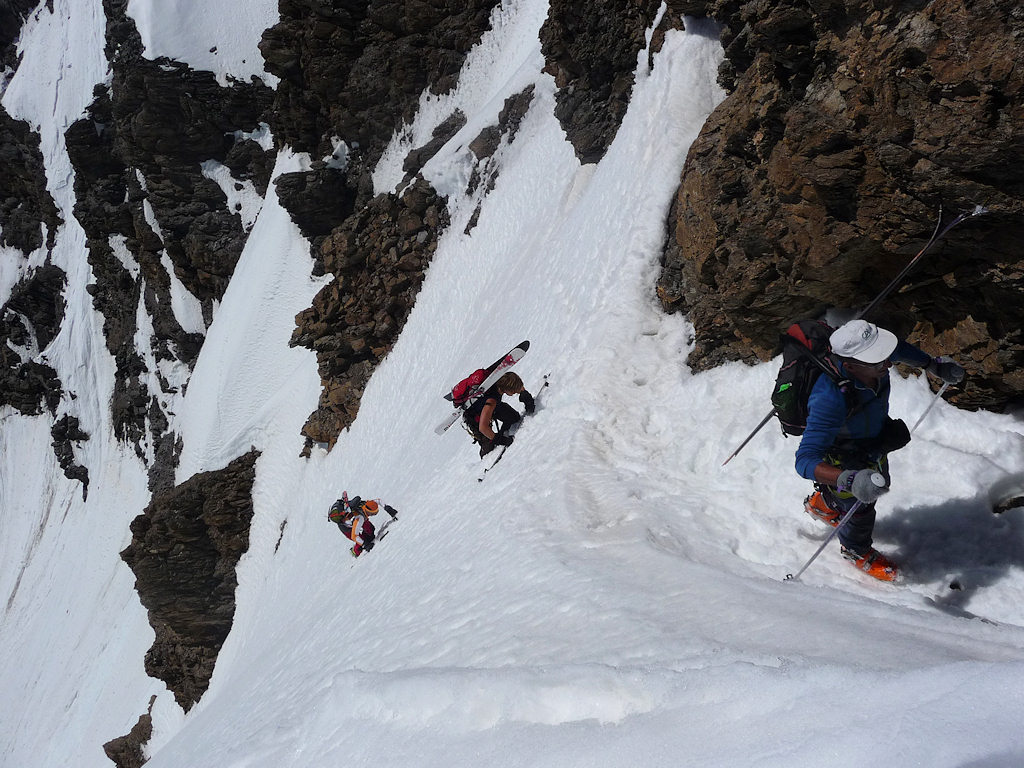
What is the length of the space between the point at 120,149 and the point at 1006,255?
51.0m

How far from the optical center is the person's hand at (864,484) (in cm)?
375

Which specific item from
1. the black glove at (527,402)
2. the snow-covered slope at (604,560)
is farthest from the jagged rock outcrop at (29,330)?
the black glove at (527,402)

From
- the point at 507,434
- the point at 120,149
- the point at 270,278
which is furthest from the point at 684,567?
the point at 120,149

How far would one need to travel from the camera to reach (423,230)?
2273cm

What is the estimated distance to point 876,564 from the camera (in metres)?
4.59

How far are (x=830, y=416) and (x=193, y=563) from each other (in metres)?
30.8

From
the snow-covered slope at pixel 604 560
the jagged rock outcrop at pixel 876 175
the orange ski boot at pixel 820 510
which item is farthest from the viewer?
the orange ski boot at pixel 820 510

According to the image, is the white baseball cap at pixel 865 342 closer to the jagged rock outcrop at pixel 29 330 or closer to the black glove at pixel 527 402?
the black glove at pixel 527 402

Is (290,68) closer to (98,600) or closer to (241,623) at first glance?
(241,623)

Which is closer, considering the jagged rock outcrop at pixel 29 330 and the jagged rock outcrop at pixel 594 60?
the jagged rock outcrop at pixel 594 60

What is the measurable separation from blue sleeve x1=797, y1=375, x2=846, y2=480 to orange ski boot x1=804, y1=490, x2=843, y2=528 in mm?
1086

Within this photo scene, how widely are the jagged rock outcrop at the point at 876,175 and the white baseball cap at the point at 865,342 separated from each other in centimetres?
163

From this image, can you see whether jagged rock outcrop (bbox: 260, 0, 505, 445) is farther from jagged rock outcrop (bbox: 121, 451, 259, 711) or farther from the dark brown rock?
the dark brown rock

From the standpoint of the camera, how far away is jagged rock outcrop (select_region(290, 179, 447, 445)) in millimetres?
22594
